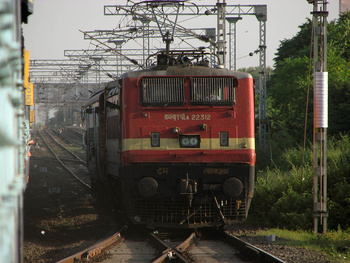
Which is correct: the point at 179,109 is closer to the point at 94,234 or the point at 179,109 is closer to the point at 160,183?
the point at 160,183

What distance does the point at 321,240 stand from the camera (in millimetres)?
9820

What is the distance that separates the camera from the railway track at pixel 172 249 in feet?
26.8

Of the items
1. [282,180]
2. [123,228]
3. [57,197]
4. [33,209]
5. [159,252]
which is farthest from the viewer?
[57,197]

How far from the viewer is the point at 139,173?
32.6 feet

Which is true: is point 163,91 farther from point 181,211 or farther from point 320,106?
point 320,106

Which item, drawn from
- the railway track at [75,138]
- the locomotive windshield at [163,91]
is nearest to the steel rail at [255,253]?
the locomotive windshield at [163,91]

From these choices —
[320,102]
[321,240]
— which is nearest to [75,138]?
[320,102]

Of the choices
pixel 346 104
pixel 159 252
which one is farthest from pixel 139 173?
Result: pixel 346 104

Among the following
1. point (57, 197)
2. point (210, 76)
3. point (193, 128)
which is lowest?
point (57, 197)

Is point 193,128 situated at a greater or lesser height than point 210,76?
lesser

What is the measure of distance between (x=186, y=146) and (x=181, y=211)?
1.29 m

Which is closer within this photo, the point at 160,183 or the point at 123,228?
the point at 160,183

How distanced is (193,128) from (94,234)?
10.4ft

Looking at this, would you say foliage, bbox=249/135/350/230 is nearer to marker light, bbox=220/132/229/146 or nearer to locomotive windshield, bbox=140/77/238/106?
marker light, bbox=220/132/229/146
